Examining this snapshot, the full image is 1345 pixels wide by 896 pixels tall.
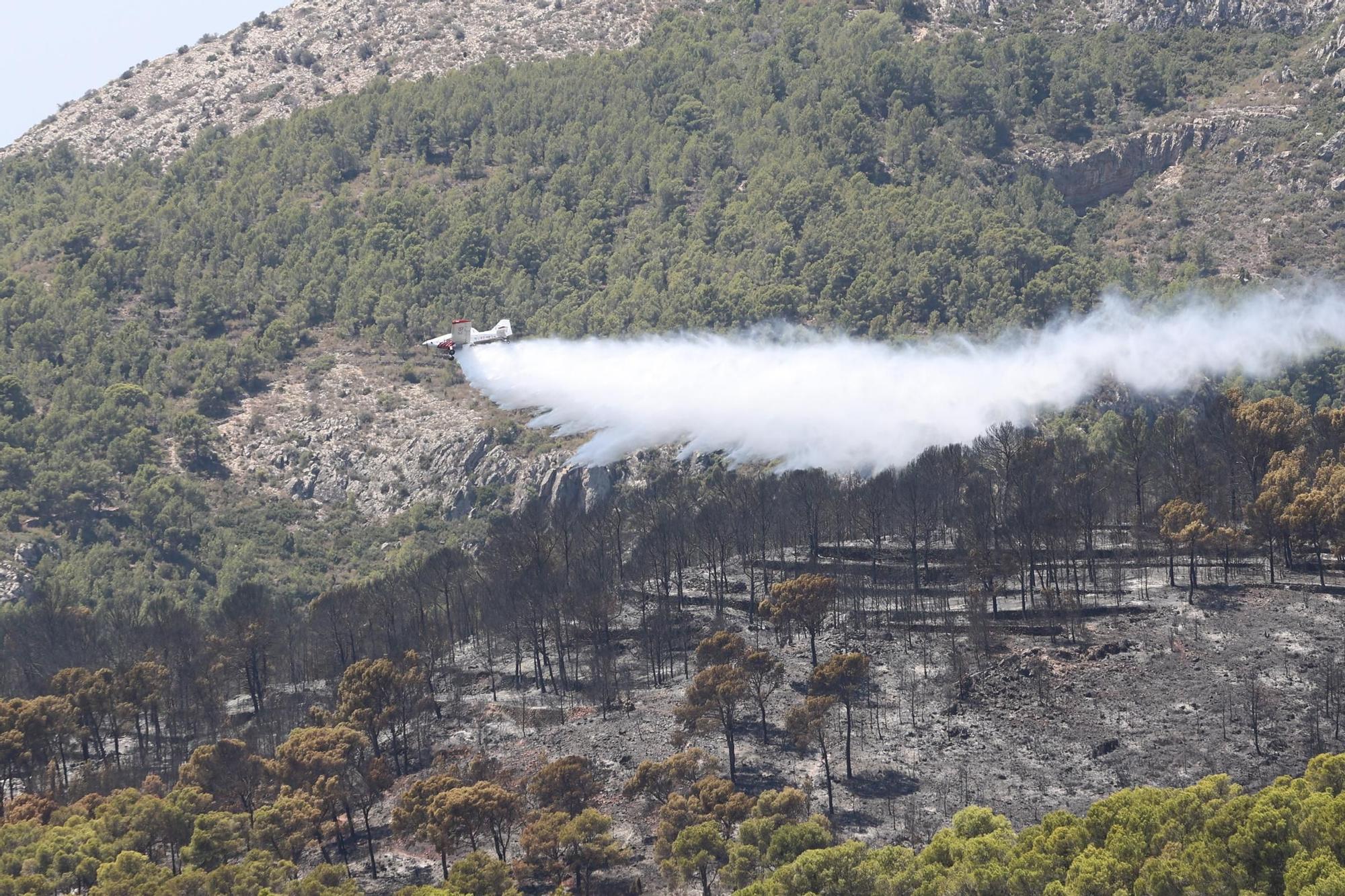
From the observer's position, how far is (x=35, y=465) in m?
198

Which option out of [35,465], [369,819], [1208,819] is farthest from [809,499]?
[35,465]

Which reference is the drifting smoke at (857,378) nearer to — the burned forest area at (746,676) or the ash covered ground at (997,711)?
the burned forest area at (746,676)

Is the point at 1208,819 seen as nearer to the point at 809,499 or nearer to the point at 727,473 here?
the point at 809,499

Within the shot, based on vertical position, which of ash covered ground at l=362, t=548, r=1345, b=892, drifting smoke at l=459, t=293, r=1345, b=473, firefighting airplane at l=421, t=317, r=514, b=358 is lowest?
ash covered ground at l=362, t=548, r=1345, b=892

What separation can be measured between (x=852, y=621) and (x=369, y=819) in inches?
1298

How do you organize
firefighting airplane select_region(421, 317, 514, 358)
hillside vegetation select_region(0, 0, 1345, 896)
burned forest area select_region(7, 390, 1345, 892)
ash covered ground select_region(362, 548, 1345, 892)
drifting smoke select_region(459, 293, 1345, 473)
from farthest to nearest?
drifting smoke select_region(459, 293, 1345, 473), firefighting airplane select_region(421, 317, 514, 358), ash covered ground select_region(362, 548, 1345, 892), burned forest area select_region(7, 390, 1345, 892), hillside vegetation select_region(0, 0, 1345, 896)

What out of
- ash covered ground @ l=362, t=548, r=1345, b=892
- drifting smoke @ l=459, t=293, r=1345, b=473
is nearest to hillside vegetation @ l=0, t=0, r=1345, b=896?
ash covered ground @ l=362, t=548, r=1345, b=892

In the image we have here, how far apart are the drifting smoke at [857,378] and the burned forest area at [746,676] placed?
11.0 m

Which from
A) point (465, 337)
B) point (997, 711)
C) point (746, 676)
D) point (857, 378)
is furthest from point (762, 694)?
point (857, 378)

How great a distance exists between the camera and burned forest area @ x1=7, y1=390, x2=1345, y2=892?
104375 millimetres

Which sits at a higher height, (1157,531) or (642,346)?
(642,346)

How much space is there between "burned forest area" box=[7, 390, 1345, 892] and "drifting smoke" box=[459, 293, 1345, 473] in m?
11.0

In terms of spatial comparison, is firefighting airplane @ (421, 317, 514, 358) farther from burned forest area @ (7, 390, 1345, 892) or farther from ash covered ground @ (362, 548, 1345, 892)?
ash covered ground @ (362, 548, 1345, 892)

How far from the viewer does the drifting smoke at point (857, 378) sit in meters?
170
